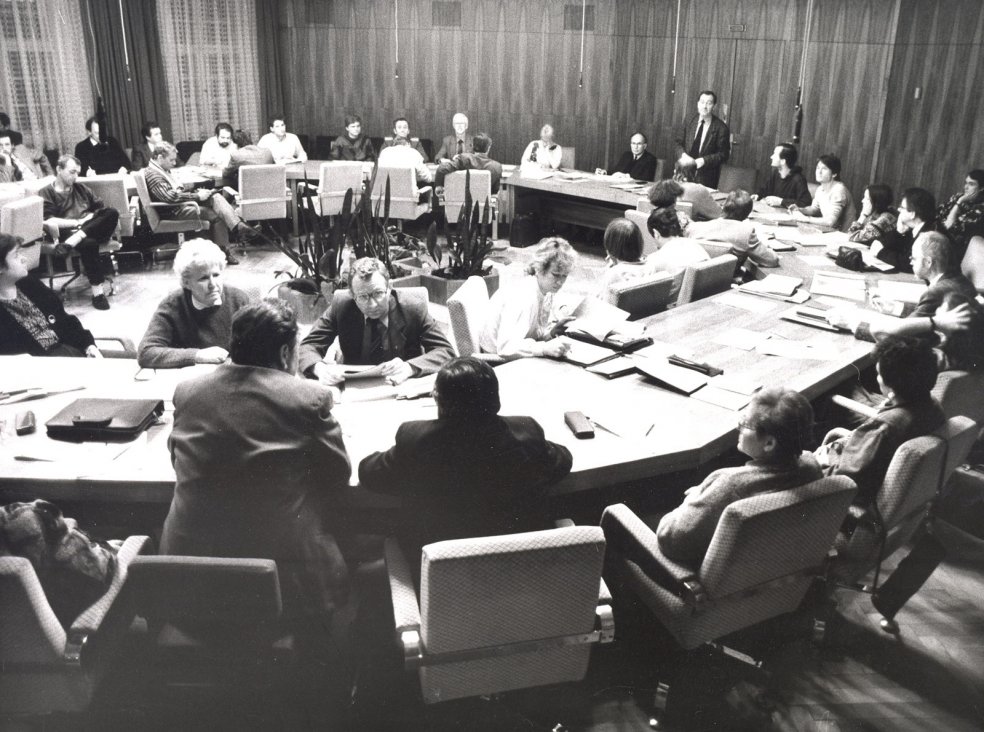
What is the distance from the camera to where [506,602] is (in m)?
2.05

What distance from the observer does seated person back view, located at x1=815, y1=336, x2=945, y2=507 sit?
2723 millimetres

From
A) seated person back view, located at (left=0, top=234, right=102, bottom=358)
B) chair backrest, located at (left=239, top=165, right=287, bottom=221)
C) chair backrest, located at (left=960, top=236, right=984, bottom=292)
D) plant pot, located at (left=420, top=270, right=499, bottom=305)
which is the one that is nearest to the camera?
seated person back view, located at (left=0, top=234, right=102, bottom=358)

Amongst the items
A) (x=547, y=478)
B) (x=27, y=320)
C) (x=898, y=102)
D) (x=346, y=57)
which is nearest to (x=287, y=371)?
(x=547, y=478)

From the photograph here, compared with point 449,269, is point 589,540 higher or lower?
higher

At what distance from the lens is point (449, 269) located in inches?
245

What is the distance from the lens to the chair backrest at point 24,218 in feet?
18.9

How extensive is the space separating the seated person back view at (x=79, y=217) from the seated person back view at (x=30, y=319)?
2.76 meters

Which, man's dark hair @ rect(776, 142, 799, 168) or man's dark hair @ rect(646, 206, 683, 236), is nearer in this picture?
man's dark hair @ rect(646, 206, 683, 236)

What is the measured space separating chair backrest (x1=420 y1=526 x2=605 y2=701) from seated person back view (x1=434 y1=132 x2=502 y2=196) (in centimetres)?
621

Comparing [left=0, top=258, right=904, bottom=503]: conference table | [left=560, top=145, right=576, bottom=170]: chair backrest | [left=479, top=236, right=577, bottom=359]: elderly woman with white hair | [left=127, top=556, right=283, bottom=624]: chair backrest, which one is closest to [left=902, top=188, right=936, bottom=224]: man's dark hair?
[left=0, top=258, right=904, bottom=503]: conference table

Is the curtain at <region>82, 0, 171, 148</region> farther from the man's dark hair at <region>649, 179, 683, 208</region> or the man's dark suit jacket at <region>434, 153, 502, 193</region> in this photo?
the man's dark hair at <region>649, 179, 683, 208</region>

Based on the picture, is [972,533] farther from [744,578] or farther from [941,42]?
[941,42]

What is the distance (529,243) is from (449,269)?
2529mm

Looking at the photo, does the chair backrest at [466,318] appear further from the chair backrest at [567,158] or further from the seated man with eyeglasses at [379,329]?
the chair backrest at [567,158]
